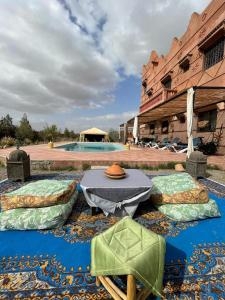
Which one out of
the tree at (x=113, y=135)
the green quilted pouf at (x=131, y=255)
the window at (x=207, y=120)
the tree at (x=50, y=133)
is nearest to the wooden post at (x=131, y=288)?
the green quilted pouf at (x=131, y=255)

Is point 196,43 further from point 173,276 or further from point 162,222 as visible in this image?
point 173,276

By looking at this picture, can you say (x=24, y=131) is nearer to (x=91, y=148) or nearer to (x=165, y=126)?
(x=91, y=148)

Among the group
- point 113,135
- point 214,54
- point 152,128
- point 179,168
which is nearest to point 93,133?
point 113,135

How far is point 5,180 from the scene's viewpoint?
520 centimetres

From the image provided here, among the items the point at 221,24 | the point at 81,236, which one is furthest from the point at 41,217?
the point at 221,24

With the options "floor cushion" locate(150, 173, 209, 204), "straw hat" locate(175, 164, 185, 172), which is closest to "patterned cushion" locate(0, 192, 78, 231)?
"floor cushion" locate(150, 173, 209, 204)

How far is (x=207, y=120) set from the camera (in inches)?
443

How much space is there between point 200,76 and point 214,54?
4.86 feet

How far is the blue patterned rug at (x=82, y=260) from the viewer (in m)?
1.63

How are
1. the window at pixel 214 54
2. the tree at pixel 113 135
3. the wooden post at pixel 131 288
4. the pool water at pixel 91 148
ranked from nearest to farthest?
1. the wooden post at pixel 131 288
2. the window at pixel 214 54
3. the pool water at pixel 91 148
4. the tree at pixel 113 135

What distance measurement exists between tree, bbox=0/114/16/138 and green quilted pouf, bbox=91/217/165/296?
73.5 feet

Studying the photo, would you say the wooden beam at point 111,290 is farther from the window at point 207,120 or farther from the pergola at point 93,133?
the pergola at point 93,133

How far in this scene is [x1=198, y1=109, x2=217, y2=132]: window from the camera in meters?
10.6

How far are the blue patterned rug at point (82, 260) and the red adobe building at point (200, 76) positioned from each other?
6184mm
